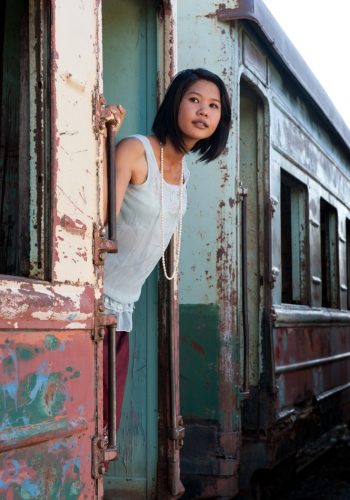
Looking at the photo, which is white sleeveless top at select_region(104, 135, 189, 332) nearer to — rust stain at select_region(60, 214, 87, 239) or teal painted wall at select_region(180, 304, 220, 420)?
rust stain at select_region(60, 214, 87, 239)

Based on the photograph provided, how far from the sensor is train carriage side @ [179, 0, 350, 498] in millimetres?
4066

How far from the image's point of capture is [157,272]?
10.6 feet

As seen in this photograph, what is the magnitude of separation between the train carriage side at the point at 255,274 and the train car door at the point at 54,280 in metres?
1.73

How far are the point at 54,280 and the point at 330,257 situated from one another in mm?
5751

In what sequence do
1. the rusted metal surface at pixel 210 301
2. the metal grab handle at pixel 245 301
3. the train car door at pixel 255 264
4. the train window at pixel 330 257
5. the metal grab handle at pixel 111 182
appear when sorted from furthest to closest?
1. the train window at pixel 330 257
2. the train car door at pixel 255 264
3. the metal grab handle at pixel 245 301
4. the rusted metal surface at pixel 210 301
5. the metal grab handle at pixel 111 182

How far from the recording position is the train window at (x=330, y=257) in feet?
24.9

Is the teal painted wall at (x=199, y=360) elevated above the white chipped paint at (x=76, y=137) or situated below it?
below

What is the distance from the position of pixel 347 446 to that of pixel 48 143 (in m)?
6.73

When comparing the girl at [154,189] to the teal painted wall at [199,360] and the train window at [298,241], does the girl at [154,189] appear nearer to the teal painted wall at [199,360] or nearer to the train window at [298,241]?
the teal painted wall at [199,360]

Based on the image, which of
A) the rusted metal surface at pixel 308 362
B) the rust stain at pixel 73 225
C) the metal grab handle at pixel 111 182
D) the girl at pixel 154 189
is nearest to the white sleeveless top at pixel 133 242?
the girl at pixel 154 189

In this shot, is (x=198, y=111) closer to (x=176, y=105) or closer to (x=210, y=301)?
(x=176, y=105)

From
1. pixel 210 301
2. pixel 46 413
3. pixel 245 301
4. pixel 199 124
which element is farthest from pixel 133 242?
pixel 245 301

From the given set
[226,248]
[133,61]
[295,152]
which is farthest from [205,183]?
[295,152]

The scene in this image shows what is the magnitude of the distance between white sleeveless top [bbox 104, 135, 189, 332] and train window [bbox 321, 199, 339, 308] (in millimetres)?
4959
